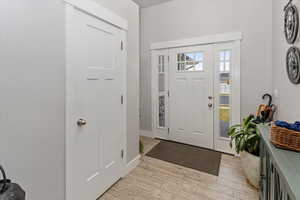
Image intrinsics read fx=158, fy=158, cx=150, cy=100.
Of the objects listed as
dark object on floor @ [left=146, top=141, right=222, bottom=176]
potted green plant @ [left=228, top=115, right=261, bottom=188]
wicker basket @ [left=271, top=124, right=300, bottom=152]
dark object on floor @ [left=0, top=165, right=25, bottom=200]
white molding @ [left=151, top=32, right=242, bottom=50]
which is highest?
white molding @ [left=151, top=32, right=242, bottom=50]

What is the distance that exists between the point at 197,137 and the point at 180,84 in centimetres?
122

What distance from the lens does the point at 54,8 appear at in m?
1.34

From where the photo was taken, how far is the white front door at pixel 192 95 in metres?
3.25

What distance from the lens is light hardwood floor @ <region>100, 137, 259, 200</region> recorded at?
188 cm

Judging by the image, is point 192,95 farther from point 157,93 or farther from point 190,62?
point 157,93

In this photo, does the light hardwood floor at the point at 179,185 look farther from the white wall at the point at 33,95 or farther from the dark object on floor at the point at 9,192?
the dark object on floor at the point at 9,192

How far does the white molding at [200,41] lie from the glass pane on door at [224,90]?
0.80 ft

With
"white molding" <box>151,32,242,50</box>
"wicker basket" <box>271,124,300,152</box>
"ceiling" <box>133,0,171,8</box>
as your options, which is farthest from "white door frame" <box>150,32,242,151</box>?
"wicker basket" <box>271,124,300,152</box>

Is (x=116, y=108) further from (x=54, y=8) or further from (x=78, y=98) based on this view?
(x=54, y=8)

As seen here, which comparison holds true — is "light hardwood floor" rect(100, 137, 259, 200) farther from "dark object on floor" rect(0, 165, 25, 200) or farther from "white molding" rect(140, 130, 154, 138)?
"white molding" rect(140, 130, 154, 138)

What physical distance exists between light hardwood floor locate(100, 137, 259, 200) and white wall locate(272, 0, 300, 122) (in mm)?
1038

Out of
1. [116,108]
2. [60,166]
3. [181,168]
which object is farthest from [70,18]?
[181,168]

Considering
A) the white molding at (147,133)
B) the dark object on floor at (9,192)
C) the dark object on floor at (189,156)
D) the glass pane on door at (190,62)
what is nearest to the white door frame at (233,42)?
the glass pane on door at (190,62)

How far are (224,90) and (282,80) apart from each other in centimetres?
103
